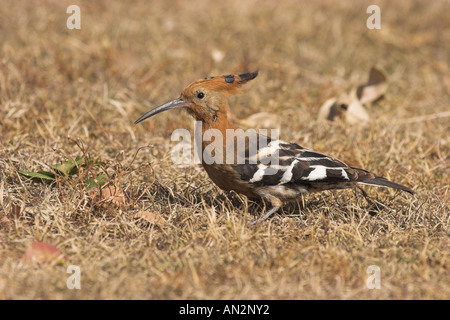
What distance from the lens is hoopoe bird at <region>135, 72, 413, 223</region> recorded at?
3.30 m

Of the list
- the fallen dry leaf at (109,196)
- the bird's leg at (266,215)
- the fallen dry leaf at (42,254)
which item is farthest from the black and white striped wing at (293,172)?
the fallen dry leaf at (42,254)

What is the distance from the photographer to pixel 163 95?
5086mm

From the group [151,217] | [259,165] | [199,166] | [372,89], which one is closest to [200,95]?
[259,165]

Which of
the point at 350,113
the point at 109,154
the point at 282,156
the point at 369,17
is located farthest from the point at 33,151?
the point at 369,17

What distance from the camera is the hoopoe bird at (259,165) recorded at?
3297mm

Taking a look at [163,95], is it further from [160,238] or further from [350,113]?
[160,238]

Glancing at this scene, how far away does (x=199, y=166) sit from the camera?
13.1ft

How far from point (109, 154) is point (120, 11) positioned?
3.02 m

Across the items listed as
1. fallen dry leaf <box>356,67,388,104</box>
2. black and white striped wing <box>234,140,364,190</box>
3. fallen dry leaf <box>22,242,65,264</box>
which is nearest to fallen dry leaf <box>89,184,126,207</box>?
fallen dry leaf <box>22,242,65,264</box>

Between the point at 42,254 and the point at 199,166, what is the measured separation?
1466 mm

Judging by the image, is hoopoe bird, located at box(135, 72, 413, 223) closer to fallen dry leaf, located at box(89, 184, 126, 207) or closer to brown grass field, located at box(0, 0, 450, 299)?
brown grass field, located at box(0, 0, 450, 299)

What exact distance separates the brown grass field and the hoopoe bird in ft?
0.52

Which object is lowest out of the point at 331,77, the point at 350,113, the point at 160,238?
the point at 160,238

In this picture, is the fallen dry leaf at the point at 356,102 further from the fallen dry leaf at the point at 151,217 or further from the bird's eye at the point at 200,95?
the fallen dry leaf at the point at 151,217
